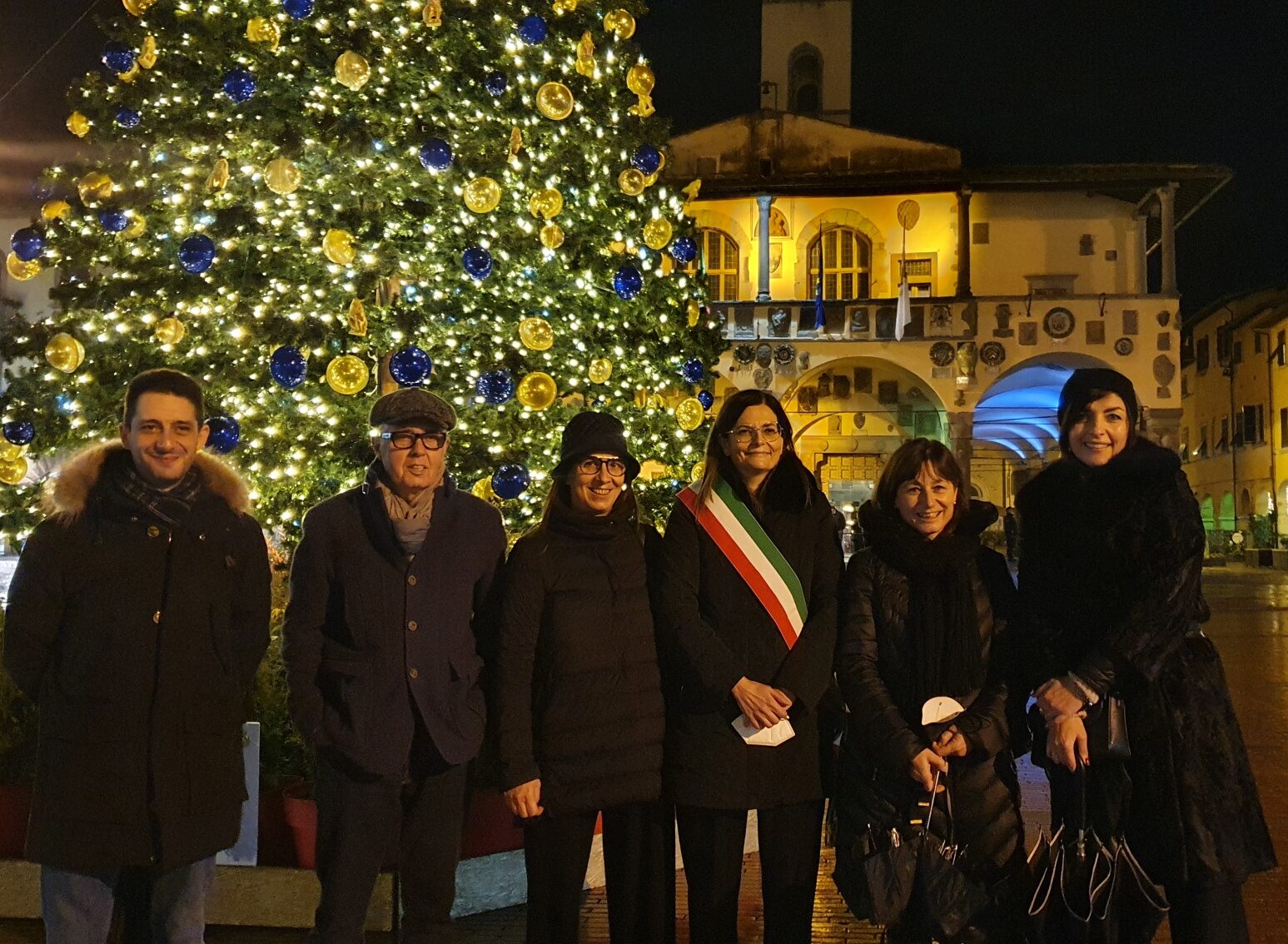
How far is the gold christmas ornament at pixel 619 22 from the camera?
7582mm

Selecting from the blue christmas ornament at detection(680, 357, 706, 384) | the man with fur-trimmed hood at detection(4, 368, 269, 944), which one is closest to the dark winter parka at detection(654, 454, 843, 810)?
the man with fur-trimmed hood at detection(4, 368, 269, 944)

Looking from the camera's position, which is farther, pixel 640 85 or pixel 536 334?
pixel 640 85

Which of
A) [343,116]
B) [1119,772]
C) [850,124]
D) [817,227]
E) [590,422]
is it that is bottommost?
[1119,772]

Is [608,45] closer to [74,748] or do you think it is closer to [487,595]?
[487,595]

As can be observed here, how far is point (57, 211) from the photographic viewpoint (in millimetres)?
6559

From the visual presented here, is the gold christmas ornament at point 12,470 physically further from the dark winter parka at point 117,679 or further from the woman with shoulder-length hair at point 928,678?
the woman with shoulder-length hair at point 928,678

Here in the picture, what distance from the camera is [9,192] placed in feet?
40.8

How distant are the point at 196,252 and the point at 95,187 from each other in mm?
1047

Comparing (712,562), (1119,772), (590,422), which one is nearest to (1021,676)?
(1119,772)

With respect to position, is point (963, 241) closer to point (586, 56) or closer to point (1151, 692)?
point (586, 56)

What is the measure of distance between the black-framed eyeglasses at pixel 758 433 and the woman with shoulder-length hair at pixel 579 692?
1.19 ft

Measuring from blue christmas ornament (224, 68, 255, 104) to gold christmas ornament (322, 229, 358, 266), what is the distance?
888 millimetres

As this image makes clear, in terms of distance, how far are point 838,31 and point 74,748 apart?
3126cm

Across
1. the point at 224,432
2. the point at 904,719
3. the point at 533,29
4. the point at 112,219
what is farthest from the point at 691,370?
the point at 904,719
